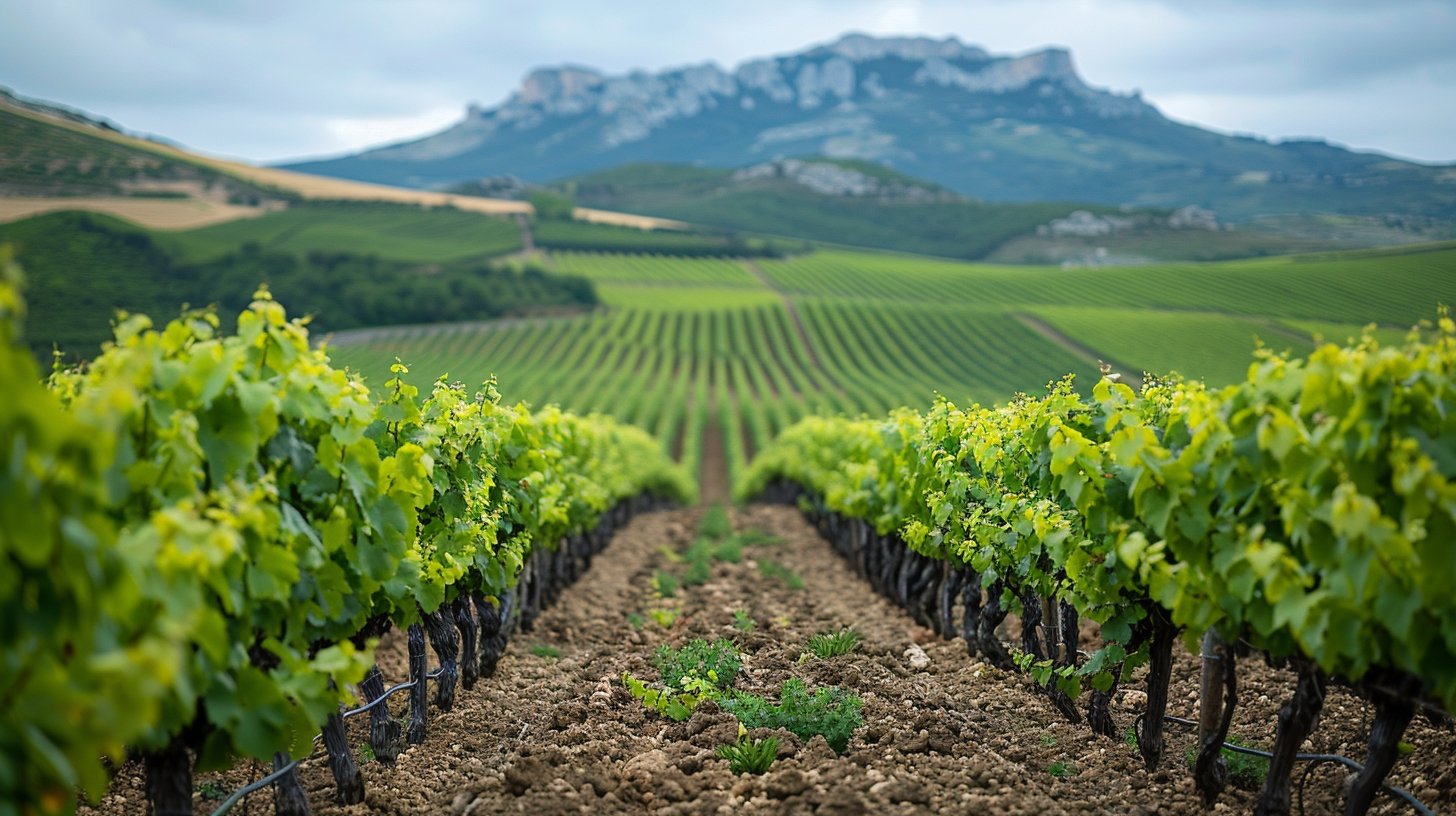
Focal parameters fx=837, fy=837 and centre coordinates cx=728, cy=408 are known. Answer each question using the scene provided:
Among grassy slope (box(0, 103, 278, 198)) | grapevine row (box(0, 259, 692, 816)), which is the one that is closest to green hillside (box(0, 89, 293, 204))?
grassy slope (box(0, 103, 278, 198))

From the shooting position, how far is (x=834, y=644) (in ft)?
27.2

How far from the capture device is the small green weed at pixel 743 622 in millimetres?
9445

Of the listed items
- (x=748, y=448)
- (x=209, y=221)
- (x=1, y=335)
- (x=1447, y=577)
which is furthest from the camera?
(x=209, y=221)

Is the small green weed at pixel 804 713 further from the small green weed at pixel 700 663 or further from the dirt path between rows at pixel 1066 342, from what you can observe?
the dirt path between rows at pixel 1066 342

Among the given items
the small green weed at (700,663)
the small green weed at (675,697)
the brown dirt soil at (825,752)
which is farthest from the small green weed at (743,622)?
the small green weed at (675,697)

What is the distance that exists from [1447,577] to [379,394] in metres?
6.39

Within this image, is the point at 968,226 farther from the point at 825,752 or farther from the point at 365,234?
the point at 825,752

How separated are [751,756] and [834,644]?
2.89 metres

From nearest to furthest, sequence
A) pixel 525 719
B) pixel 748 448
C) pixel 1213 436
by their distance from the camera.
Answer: pixel 1213 436, pixel 525 719, pixel 748 448

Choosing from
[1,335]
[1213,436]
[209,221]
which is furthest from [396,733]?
[209,221]

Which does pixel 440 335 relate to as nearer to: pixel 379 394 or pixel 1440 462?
pixel 379 394

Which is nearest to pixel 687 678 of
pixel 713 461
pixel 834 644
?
pixel 834 644

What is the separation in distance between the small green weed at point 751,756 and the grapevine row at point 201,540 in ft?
7.92

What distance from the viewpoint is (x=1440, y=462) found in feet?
11.6
